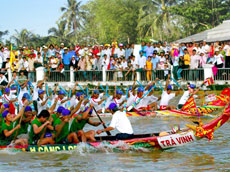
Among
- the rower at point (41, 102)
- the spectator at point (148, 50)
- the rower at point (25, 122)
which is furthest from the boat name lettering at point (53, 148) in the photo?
the spectator at point (148, 50)

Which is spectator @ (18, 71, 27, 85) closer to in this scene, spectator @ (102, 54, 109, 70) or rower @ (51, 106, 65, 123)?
spectator @ (102, 54, 109, 70)

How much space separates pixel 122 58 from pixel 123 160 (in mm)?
13724

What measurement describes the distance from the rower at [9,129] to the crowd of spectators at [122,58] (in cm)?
1142

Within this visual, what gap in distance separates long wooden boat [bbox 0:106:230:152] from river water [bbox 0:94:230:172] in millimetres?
147

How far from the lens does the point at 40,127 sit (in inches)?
464

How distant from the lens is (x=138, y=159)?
1174cm

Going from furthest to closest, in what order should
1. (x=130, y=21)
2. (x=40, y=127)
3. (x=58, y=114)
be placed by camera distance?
(x=130, y=21), (x=58, y=114), (x=40, y=127)

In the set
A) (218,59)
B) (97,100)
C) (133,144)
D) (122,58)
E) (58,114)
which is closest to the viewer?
(133,144)

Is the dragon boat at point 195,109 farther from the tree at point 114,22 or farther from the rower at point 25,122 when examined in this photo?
the tree at point 114,22

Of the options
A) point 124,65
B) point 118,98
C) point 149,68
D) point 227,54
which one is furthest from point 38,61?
point 227,54

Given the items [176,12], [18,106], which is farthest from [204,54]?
[176,12]

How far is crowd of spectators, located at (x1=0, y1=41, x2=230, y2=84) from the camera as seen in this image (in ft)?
78.5

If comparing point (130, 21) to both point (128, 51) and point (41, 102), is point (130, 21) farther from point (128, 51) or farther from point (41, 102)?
point (41, 102)

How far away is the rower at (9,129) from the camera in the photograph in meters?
12.1
